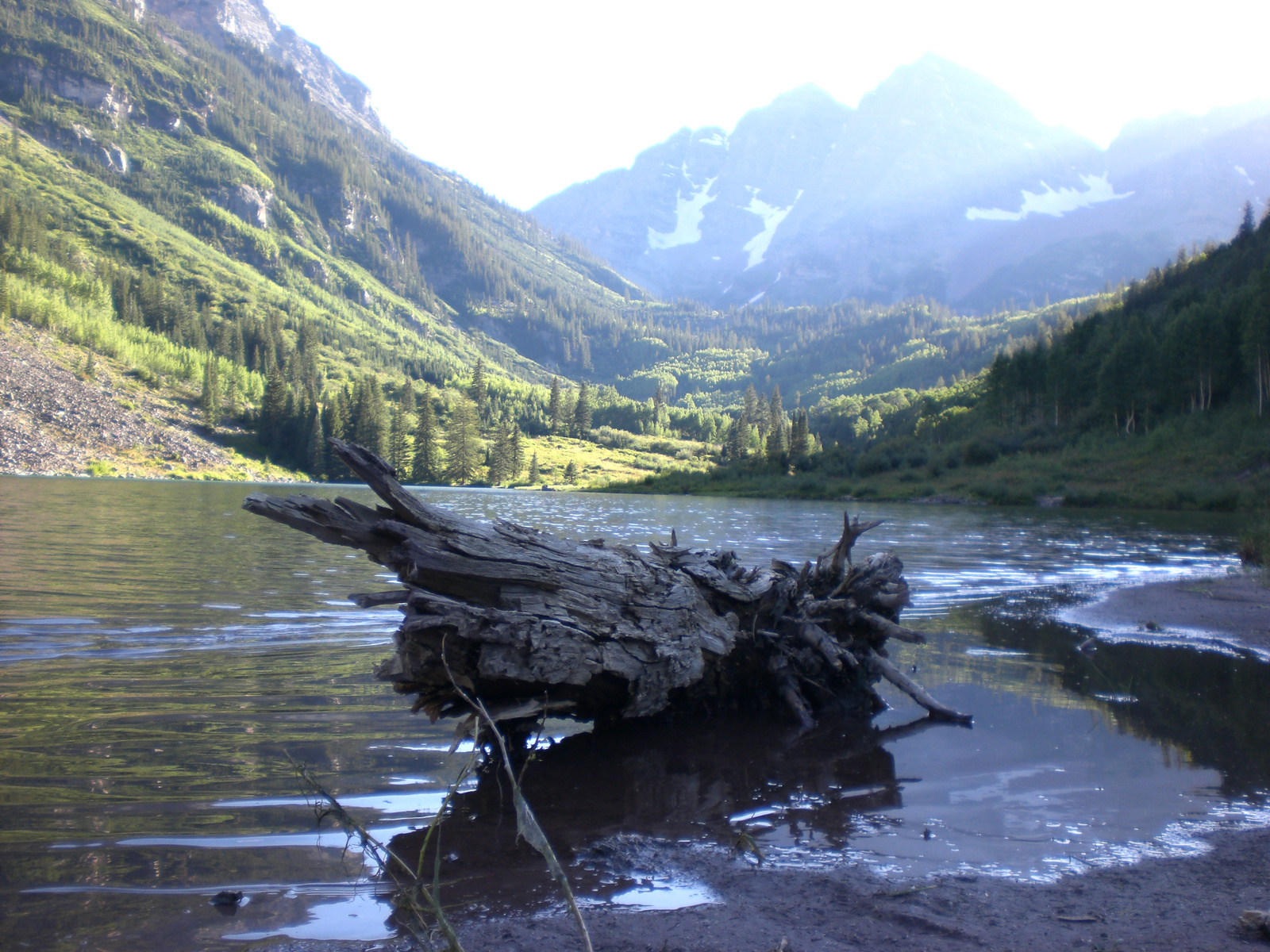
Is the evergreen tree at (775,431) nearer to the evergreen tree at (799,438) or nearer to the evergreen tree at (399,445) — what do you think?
the evergreen tree at (799,438)

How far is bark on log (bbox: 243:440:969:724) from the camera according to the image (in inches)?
239

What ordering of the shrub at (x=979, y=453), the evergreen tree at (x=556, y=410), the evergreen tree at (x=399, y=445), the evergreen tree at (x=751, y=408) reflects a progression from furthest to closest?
the evergreen tree at (x=556, y=410) → the evergreen tree at (x=751, y=408) → the evergreen tree at (x=399, y=445) → the shrub at (x=979, y=453)

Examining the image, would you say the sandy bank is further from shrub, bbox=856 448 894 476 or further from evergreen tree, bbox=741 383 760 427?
evergreen tree, bbox=741 383 760 427

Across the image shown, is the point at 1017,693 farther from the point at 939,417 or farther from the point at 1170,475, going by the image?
the point at 939,417

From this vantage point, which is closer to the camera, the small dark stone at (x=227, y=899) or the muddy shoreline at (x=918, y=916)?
the muddy shoreline at (x=918, y=916)

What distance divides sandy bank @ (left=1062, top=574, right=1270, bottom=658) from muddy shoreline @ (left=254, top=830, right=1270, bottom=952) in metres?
9.51

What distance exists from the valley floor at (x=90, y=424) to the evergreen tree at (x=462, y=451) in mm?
27868

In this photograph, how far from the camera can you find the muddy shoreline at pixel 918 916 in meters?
4.07

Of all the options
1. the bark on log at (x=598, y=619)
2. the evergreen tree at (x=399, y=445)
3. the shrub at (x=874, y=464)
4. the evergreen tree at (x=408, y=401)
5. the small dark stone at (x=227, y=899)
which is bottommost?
the small dark stone at (x=227, y=899)

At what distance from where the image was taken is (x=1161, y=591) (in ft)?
56.7

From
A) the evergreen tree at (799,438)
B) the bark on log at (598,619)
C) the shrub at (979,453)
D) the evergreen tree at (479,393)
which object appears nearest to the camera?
the bark on log at (598,619)

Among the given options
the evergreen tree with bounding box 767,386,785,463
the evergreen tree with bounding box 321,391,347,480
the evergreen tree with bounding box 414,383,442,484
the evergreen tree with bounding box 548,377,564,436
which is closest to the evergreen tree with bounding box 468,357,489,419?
the evergreen tree with bounding box 548,377,564,436

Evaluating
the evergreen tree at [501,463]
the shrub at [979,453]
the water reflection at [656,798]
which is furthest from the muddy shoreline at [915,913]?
the evergreen tree at [501,463]

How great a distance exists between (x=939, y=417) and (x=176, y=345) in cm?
14631
